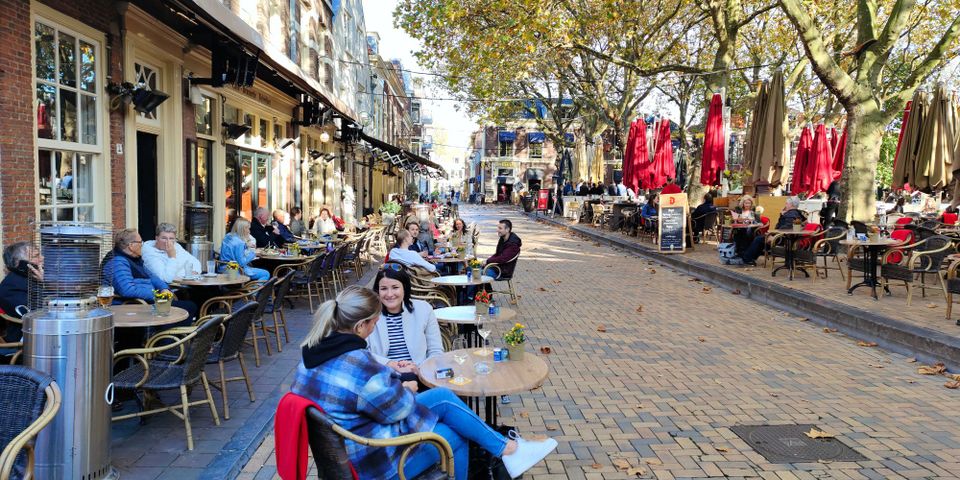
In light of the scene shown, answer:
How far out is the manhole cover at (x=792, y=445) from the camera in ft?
13.6

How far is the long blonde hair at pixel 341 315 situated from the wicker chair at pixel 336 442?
346 mm

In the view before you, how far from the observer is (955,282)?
23.7 ft

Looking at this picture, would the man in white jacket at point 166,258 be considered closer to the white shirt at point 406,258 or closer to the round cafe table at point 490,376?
the white shirt at point 406,258

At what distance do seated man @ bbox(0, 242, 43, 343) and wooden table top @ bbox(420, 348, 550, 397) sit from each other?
121 inches

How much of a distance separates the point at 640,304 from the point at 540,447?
6.75 metres

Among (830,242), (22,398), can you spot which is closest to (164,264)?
(22,398)

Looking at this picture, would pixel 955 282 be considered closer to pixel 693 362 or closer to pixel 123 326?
pixel 693 362

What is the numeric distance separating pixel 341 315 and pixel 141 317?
111 inches

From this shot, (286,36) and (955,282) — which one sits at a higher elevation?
(286,36)

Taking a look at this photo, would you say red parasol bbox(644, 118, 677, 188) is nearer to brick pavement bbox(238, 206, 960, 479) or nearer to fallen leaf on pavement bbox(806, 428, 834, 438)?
brick pavement bbox(238, 206, 960, 479)

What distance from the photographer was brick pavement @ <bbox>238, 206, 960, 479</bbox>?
161 inches

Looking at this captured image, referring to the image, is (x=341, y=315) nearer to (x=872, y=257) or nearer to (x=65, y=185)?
(x=65, y=185)

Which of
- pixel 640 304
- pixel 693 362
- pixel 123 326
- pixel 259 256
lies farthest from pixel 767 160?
pixel 123 326

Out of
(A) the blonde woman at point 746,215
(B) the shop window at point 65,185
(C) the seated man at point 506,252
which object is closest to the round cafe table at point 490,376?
(C) the seated man at point 506,252
